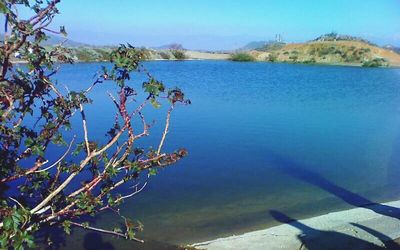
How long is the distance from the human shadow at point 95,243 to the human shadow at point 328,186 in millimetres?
5773

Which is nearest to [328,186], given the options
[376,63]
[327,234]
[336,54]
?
[327,234]

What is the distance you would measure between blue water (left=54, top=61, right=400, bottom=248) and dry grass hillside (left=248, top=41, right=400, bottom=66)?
51103 mm

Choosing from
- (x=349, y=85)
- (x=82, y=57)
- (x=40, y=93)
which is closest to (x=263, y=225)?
(x=40, y=93)

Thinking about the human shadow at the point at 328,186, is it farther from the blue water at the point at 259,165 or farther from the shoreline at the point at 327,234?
the shoreline at the point at 327,234

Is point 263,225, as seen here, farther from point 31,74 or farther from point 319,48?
point 319,48

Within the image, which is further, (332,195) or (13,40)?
(332,195)

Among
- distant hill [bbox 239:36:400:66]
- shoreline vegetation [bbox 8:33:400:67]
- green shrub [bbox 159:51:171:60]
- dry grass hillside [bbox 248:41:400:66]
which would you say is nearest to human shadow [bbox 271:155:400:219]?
shoreline vegetation [bbox 8:33:400:67]

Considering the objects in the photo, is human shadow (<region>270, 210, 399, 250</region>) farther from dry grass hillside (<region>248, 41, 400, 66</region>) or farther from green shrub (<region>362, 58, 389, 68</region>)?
dry grass hillside (<region>248, 41, 400, 66</region>)

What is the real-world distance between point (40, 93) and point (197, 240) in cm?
517

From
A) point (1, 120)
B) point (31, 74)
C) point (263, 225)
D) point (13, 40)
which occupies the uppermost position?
point (13, 40)

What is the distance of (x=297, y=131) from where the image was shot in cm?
1928

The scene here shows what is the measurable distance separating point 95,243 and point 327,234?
14.2 ft

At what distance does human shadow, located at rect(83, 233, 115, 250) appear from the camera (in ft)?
26.6

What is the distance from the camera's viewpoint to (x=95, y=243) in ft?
27.1
